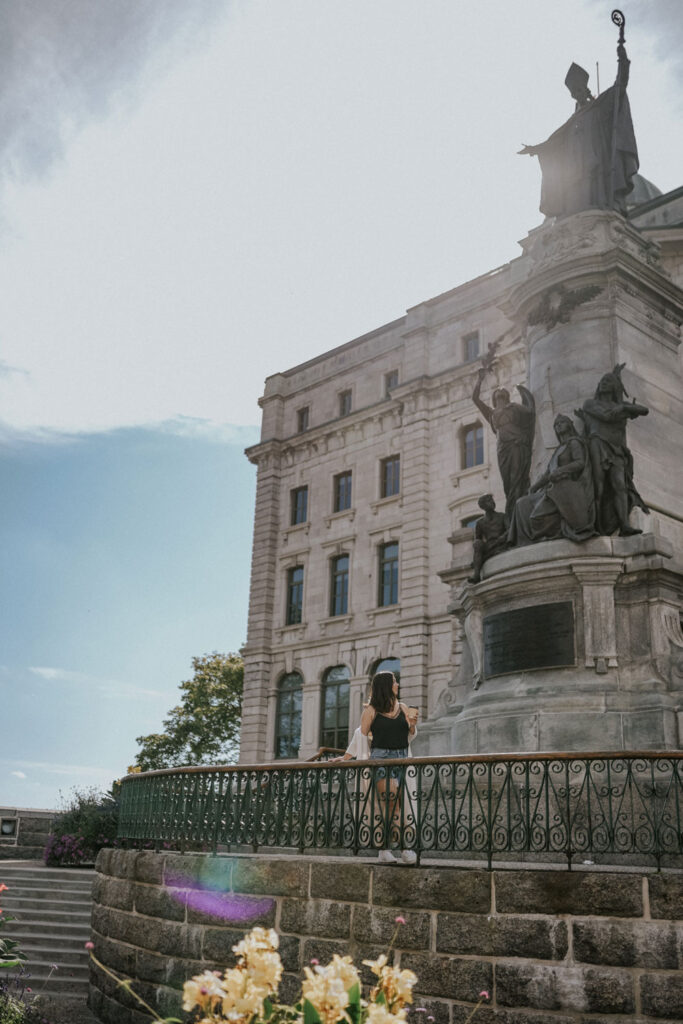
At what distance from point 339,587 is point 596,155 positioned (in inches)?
1008

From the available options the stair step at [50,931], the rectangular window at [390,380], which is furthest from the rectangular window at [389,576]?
the stair step at [50,931]

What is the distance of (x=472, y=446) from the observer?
36.4 m

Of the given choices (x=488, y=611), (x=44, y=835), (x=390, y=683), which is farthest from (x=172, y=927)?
(x=44, y=835)

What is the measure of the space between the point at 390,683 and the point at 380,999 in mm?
6250

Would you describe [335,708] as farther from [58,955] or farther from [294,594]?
[58,955]

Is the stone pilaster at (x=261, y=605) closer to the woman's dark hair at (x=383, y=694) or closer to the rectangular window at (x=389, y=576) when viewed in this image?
the rectangular window at (x=389, y=576)

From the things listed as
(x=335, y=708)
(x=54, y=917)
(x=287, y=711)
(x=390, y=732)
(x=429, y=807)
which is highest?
(x=287, y=711)

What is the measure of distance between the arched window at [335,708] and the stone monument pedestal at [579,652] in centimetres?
2436

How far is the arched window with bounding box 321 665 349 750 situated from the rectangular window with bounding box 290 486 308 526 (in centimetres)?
779

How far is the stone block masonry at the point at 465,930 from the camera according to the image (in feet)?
22.6

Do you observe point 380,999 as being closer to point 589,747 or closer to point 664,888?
point 664,888

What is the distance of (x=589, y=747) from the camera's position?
11172 millimetres

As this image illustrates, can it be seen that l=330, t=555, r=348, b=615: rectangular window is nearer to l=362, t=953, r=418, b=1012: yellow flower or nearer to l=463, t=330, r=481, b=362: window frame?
l=463, t=330, r=481, b=362: window frame

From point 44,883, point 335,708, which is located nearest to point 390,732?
point 44,883
